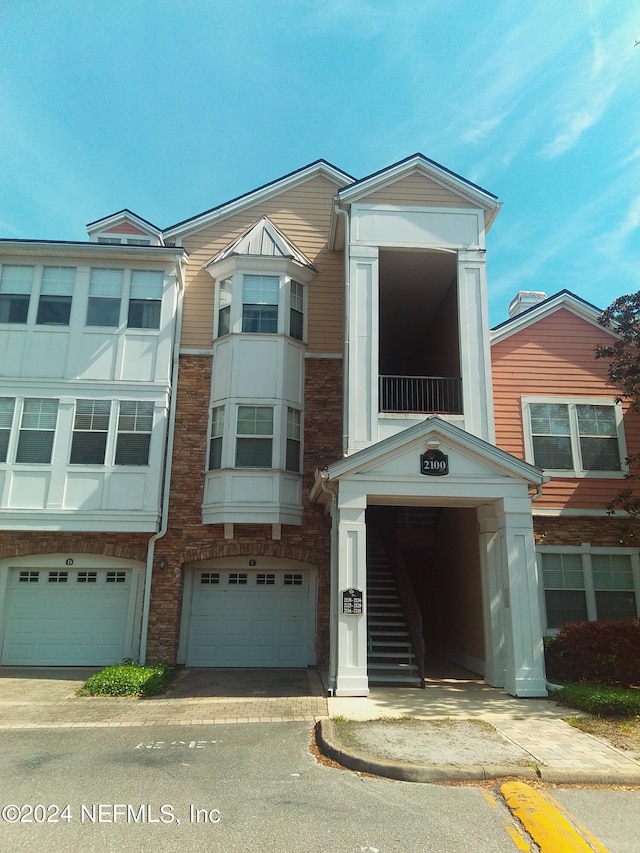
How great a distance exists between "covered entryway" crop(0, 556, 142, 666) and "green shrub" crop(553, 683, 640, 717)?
8496 mm

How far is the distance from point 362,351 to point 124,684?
748cm

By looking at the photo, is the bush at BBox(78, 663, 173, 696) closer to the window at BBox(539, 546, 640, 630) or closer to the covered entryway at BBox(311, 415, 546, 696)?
the covered entryway at BBox(311, 415, 546, 696)

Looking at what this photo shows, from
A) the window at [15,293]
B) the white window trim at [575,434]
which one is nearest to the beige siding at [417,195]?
the white window trim at [575,434]

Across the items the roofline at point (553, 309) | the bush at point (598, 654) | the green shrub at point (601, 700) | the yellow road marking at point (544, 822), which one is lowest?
the yellow road marking at point (544, 822)

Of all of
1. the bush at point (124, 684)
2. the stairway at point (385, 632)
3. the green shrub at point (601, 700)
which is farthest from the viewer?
the stairway at point (385, 632)

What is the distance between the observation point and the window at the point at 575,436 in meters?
12.6

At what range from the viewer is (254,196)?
591 inches

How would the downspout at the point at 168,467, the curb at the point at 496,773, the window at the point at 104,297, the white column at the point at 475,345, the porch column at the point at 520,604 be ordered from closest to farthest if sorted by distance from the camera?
the curb at the point at 496,773, the porch column at the point at 520,604, the white column at the point at 475,345, the downspout at the point at 168,467, the window at the point at 104,297

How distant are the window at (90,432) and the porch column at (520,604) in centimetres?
843

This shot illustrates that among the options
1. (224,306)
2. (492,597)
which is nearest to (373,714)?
(492,597)

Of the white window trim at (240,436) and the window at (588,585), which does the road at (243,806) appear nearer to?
the white window trim at (240,436)

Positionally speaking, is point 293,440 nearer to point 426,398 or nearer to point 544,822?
point 426,398

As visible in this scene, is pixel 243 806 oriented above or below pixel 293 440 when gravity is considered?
below

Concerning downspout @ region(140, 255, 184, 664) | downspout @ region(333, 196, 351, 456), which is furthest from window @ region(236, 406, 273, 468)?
downspout @ region(333, 196, 351, 456)
